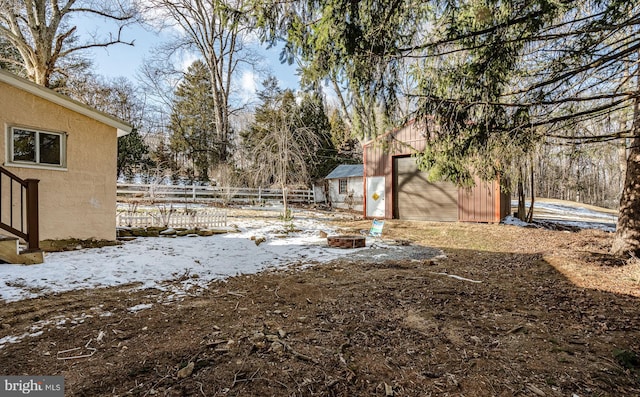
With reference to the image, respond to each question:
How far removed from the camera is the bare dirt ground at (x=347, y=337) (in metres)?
1.95

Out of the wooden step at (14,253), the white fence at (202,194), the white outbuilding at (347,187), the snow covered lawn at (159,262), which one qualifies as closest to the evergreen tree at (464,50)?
the snow covered lawn at (159,262)

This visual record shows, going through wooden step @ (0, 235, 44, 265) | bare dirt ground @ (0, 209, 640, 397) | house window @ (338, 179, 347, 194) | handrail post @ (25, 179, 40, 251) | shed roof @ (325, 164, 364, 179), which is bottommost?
bare dirt ground @ (0, 209, 640, 397)

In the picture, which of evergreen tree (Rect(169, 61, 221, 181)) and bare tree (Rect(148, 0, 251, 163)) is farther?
evergreen tree (Rect(169, 61, 221, 181))

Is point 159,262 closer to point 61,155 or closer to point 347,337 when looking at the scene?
point 61,155

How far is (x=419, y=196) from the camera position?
13016 millimetres

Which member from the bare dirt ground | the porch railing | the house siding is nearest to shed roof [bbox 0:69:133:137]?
the house siding

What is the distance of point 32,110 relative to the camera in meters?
5.64

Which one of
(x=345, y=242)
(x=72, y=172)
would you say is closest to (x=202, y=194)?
(x=72, y=172)

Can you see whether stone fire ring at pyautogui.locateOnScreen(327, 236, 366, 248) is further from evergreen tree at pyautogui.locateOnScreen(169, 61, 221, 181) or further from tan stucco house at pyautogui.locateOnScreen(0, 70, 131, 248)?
evergreen tree at pyautogui.locateOnScreen(169, 61, 221, 181)

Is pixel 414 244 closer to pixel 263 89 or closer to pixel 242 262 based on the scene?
pixel 242 262

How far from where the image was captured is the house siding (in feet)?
18.1

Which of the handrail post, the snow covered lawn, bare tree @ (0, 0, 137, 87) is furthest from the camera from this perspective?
bare tree @ (0, 0, 137, 87)

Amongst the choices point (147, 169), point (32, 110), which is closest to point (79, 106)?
point (32, 110)

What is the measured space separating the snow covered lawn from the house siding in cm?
63
